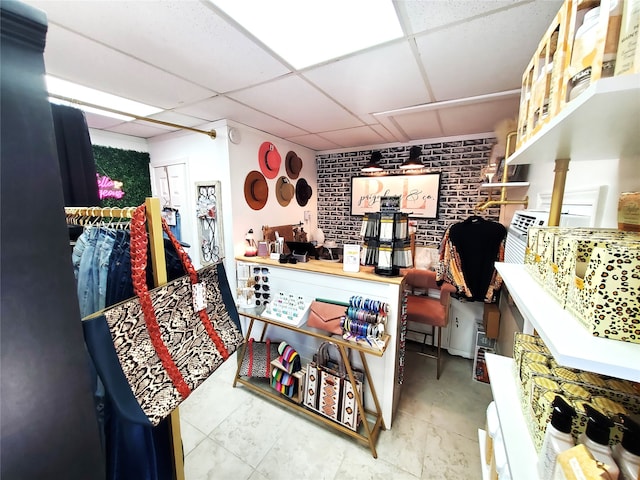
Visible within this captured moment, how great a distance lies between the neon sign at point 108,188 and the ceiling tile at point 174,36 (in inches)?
77.6

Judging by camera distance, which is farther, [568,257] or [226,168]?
[226,168]

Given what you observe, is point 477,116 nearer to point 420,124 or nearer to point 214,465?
point 420,124

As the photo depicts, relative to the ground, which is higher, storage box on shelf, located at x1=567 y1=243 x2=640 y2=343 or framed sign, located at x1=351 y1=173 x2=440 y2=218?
framed sign, located at x1=351 y1=173 x2=440 y2=218

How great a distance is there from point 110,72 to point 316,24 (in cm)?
141

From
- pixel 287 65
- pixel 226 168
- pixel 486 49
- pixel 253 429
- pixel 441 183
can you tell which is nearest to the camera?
pixel 486 49

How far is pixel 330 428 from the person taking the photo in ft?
6.14

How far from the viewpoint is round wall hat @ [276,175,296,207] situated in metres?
3.37

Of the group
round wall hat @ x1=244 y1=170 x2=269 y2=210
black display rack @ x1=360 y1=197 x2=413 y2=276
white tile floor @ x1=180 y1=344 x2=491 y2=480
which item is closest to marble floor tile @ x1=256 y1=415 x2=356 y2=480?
white tile floor @ x1=180 y1=344 x2=491 y2=480

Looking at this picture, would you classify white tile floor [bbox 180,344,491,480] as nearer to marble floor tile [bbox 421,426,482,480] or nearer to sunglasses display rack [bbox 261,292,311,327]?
marble floor tile [bbox 421,426,482,480]

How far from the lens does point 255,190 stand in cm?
295

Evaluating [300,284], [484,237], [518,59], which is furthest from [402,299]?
[518,59]

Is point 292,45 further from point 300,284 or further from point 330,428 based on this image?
point 330,428

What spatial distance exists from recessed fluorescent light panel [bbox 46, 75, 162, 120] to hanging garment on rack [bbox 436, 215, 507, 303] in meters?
2.99

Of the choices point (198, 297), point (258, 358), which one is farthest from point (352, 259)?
point (258, 358)
